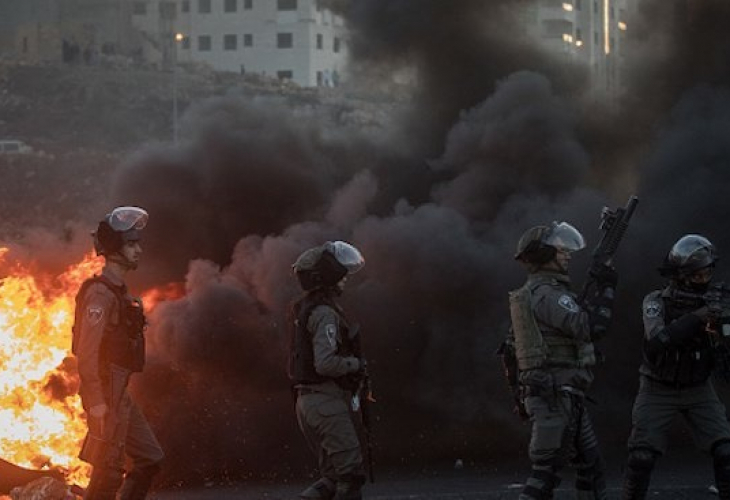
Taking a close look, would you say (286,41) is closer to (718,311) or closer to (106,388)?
(106,388)

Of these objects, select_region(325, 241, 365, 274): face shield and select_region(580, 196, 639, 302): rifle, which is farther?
select_region(325, 241, 365, 274): face shield

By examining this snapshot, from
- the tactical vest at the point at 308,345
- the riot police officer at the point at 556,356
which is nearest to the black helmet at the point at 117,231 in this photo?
the tactical vest at the point at 308,345

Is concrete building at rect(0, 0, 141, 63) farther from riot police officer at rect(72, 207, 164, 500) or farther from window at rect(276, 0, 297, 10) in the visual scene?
riot police officer at rect(72, 207, 164, 500)

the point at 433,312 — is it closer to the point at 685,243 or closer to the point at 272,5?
the point at 685,243

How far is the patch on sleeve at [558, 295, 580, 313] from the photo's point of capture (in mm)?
8258

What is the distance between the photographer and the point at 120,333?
854 cm

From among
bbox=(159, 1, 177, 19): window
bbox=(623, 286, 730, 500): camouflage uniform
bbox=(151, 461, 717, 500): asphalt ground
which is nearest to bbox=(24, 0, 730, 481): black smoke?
bbox=(151, 461, 717, 500): asphalt ground

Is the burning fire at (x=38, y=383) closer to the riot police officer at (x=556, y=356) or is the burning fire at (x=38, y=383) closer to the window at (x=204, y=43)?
the riot police officer at (x=556, y=356)

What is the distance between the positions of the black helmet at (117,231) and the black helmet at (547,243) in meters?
2.47

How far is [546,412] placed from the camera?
326 inches

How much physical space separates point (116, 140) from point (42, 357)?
3729 centimetres

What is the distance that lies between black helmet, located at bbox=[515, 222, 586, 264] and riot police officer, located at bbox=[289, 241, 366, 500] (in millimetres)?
1072

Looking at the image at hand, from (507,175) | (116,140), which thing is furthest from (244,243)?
(116,140)

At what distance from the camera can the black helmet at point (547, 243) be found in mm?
8523
